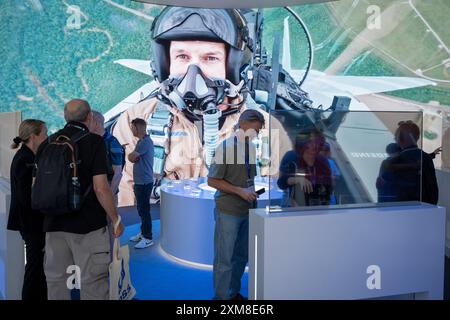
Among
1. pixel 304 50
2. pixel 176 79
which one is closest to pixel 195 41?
pixel 176 79

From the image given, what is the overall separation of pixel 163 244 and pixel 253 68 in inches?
146

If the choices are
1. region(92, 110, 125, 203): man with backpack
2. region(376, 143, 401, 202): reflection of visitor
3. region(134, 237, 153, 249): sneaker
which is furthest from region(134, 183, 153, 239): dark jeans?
region(376, 143, 401, 202): reflection of visitor

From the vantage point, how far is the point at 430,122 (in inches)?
288

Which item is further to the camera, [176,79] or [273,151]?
[176,79]

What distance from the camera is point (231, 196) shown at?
2.93 m

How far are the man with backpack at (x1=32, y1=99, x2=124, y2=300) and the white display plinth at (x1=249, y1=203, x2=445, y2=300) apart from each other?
0.82m

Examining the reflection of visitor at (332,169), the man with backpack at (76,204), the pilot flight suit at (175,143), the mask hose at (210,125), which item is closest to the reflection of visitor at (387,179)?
the reflection of visitor at (332,169)

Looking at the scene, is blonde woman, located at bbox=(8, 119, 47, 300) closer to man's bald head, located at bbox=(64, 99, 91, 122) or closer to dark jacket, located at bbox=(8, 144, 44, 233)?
dark jacket, located at bbox=(8, 144, 44, 233)

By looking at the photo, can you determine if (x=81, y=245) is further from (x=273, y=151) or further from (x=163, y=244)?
(x=163, y=244)

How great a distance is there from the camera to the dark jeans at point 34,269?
8.93ft

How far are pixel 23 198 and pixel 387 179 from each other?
2166 millimetres

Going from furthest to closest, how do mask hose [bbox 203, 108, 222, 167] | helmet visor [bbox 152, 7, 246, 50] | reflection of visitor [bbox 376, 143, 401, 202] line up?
mask hose [bbox 203, 108, 222, 167], helmet visor [bbox 152, 7, 246, 50], reflection of visitor [bbox 376, 143, 401, 202]

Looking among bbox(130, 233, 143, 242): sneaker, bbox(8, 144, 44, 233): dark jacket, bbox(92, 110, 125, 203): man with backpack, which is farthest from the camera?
bbox(130, 233, 143, 242): sneaker

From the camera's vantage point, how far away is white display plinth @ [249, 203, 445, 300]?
7.25ft
